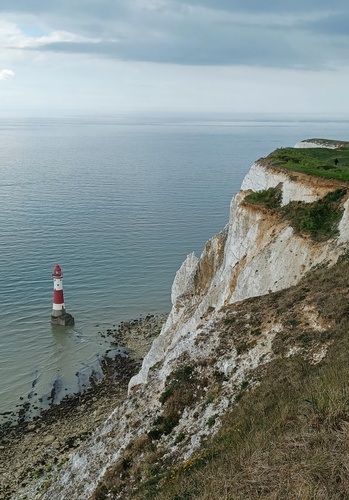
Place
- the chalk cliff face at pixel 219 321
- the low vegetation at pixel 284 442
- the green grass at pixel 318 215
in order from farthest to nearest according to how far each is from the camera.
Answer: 1. the green grass at pixel 318 215
2. the chalk cliff face at pixel 219 321
3. the low vegetation at pixel 284 442

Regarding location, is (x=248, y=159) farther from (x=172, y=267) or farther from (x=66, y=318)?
(x=66, y=318)

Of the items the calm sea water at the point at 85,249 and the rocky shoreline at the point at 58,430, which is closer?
the rocky shoreline at the point at 58,430

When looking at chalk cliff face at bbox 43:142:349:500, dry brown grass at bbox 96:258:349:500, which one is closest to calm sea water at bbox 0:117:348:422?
chalk cliff face at bbox 43:142:349:500

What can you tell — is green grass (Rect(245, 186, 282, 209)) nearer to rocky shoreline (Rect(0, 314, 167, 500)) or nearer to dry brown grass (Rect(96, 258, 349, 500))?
dry brown grass (Rect(96, 258, 349, 500))

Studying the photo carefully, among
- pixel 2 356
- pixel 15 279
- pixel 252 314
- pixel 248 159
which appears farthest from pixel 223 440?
pixel 248 159

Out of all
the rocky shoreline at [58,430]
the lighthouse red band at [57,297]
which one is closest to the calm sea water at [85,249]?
the lighthouse red band at [57,297]

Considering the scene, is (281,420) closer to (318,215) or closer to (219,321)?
(219,321)

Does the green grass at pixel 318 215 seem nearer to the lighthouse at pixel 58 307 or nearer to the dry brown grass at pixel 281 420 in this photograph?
the dry brown grass at pixel 281 420
